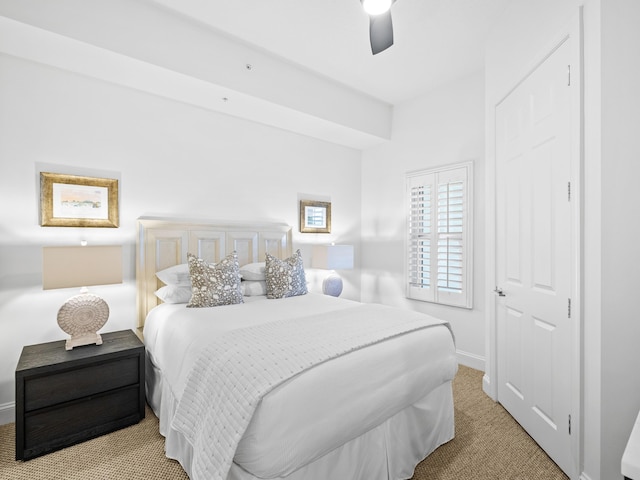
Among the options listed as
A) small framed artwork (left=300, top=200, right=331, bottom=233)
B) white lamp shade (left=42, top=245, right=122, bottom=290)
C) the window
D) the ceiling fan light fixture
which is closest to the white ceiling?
the ceiling fan light fixture

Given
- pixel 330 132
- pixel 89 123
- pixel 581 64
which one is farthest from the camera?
pixel 330 132

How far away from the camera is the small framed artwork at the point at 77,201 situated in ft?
8.29

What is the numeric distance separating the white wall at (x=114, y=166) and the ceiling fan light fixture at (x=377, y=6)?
215 centimetres

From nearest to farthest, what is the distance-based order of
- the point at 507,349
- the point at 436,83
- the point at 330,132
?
the point at 507,349 → the point at 436,83 → the point at 330,132

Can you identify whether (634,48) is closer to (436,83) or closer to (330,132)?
(436,83)

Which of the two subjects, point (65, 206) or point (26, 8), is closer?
point (26, 8)

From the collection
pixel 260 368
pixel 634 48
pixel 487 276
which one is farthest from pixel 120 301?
pixel 634 48

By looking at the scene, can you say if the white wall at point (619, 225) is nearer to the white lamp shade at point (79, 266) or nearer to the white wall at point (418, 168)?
the white wall at point (418, 168)

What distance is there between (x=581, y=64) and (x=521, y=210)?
926 millimetres

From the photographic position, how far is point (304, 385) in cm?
143

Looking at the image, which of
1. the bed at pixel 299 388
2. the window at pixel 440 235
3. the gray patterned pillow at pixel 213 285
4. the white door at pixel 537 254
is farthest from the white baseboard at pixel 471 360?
the gray patterned pillow at pixel 213 285

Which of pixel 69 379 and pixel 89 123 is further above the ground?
pixel 89 123

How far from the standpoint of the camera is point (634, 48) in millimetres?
1562

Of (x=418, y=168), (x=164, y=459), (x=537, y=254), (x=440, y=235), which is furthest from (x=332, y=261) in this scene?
(x=164, y=459)
